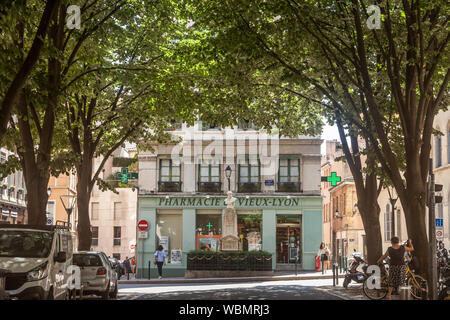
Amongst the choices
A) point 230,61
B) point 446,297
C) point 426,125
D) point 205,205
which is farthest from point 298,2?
point 205,205

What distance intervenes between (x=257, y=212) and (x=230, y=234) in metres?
10.7

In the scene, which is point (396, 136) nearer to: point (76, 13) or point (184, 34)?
point (184, 34)

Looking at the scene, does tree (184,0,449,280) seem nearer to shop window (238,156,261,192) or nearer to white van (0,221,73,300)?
white van (0,221,73,300)

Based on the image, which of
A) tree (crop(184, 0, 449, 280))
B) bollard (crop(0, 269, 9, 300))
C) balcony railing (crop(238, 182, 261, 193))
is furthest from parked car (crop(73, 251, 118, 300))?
balcony railing (crop(238, 182, 261, 193))

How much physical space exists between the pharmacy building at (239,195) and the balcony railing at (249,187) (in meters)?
0.07

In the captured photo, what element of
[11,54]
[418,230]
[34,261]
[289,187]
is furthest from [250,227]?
[11,54]

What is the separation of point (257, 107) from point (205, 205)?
23.4 m

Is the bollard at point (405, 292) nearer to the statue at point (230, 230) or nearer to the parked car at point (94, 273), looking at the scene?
the parked car at point (94, 273)

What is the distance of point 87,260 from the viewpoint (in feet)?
66.1

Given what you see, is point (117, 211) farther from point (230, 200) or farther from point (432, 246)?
point (432, 246)

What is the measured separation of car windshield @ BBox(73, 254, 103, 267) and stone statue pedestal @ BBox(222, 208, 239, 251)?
18.1 m

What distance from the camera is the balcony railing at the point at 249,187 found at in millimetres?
48969

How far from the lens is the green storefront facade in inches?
1887

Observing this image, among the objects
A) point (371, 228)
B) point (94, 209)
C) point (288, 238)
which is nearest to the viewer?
point (371, 228)
